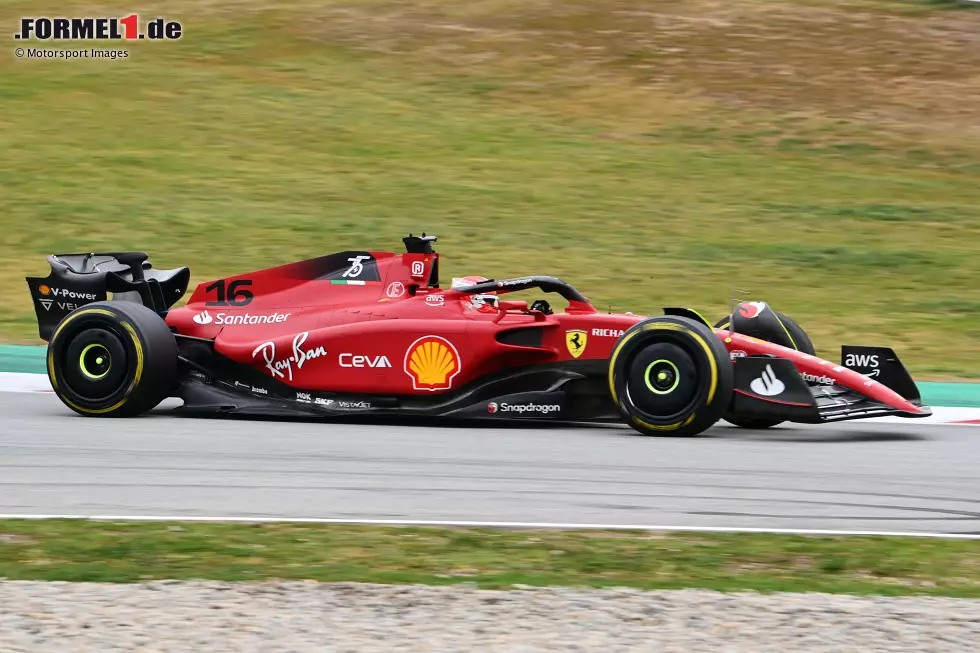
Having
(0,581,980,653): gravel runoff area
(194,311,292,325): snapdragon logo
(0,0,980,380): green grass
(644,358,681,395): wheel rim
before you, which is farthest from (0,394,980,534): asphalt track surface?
(0,0,980,380): green grass

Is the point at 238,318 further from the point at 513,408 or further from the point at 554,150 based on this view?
the point at 554,150

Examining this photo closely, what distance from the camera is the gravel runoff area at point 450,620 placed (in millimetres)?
4754

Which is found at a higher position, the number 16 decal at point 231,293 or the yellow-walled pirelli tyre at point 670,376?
the number 16 decal at point 231,293

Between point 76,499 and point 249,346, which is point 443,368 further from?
point 76,499

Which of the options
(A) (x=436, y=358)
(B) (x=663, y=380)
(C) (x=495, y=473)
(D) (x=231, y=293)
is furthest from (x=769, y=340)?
(D) (x=231, y=293)

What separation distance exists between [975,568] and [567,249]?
13910mm

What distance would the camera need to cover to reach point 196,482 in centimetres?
778

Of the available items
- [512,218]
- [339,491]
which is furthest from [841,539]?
[512,218]

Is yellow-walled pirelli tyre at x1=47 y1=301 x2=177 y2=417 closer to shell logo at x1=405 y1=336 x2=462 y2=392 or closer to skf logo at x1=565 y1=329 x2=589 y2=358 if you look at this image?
shell logo at x1=405 y1=336 x2=462 y2=392

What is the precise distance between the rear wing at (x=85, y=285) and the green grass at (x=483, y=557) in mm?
4690

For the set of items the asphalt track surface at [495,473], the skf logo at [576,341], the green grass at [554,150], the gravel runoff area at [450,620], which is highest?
the green grass at [554,150]

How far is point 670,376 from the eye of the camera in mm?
9359
